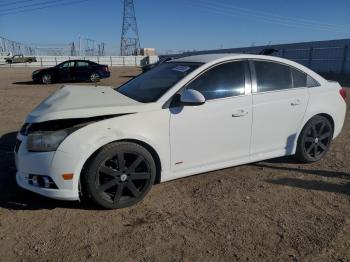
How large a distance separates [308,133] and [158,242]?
2993mm

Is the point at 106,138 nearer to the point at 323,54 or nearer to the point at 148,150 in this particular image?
the point at 148,150

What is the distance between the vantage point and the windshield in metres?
4.00

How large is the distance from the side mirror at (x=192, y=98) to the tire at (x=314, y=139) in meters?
1.99

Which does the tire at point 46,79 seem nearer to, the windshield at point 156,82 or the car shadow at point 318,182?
the windshield at point 156,82

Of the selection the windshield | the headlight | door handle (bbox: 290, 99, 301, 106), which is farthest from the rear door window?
the headlight

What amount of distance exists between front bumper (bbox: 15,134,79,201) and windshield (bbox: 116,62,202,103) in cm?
Result: 114

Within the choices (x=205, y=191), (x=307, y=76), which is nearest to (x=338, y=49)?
(x=307, y=76)

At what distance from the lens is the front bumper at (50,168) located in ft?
10.8

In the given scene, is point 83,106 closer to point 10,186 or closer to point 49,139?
point 49,139

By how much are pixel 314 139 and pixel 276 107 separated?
1.05 meters

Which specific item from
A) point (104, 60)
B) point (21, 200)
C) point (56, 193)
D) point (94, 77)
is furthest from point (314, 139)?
point (104, 60)

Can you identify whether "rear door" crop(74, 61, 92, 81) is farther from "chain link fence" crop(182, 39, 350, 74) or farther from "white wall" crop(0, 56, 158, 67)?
"white wall" crop(0, 56, 158, 67)

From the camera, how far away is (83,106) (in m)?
3.57

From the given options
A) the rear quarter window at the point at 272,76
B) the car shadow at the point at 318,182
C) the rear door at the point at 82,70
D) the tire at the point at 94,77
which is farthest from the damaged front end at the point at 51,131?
the tire at the point at 94,77
